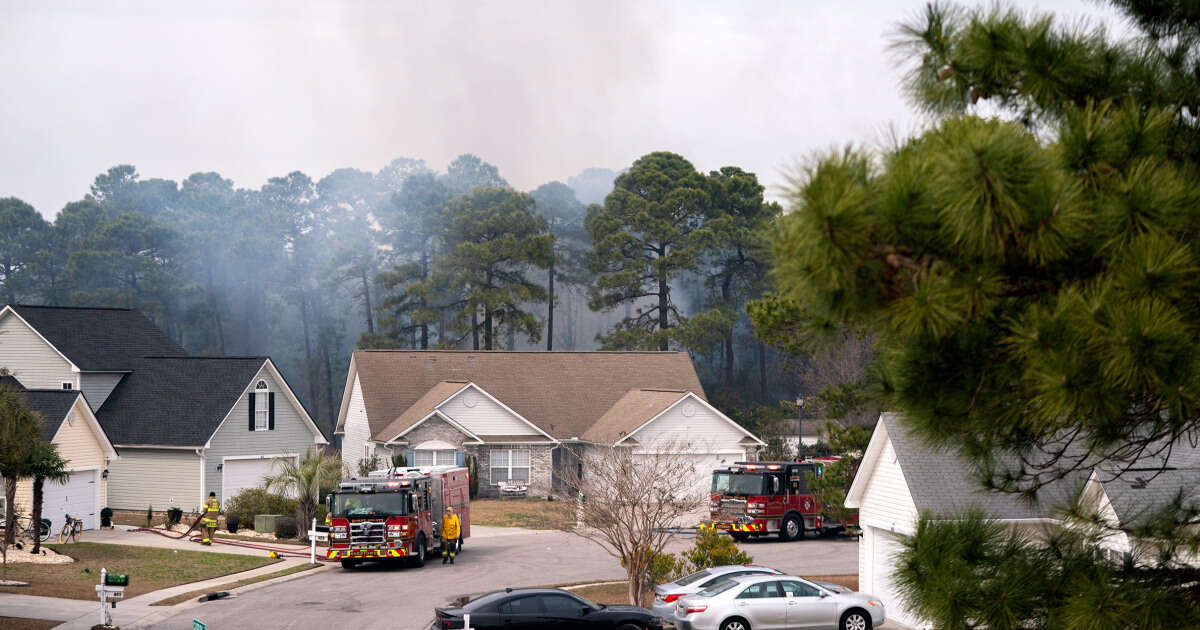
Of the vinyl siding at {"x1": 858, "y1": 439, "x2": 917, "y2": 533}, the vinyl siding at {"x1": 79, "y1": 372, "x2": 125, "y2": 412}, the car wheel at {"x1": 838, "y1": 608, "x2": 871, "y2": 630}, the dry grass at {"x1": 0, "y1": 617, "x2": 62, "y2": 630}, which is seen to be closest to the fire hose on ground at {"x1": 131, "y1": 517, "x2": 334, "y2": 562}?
the vinyl siding at {"x1": 79, "y1": 372, "x2": 125, "y2": 412}

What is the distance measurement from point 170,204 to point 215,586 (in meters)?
96.6

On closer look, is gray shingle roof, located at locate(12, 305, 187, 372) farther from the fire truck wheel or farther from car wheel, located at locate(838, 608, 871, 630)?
car wheel, located at locate(838, 608, 871, 630)

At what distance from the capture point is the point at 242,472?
4772 cm

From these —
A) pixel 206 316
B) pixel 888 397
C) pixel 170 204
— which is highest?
pixel 170 204

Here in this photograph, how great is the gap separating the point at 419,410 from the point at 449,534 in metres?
19.2

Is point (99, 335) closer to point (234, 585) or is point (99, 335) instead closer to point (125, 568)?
point (125, 568)

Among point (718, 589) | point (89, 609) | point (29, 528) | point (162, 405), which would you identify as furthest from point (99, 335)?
point (718, 589)

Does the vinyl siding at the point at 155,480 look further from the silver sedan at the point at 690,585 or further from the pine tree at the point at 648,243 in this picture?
the pine tree at the point at 648,243

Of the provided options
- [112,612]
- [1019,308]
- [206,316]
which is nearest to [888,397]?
[1019,308]

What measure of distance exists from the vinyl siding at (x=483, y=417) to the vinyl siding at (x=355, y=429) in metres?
4.74

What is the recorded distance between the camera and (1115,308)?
653 cm

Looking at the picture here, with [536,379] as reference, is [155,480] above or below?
below

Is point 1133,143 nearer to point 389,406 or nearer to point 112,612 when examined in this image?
point 112,612

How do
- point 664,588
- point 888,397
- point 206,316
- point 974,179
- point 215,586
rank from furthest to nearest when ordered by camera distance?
point 206,316 < point 215,586 < point 664,588 < point 888,397 < point 974,179
